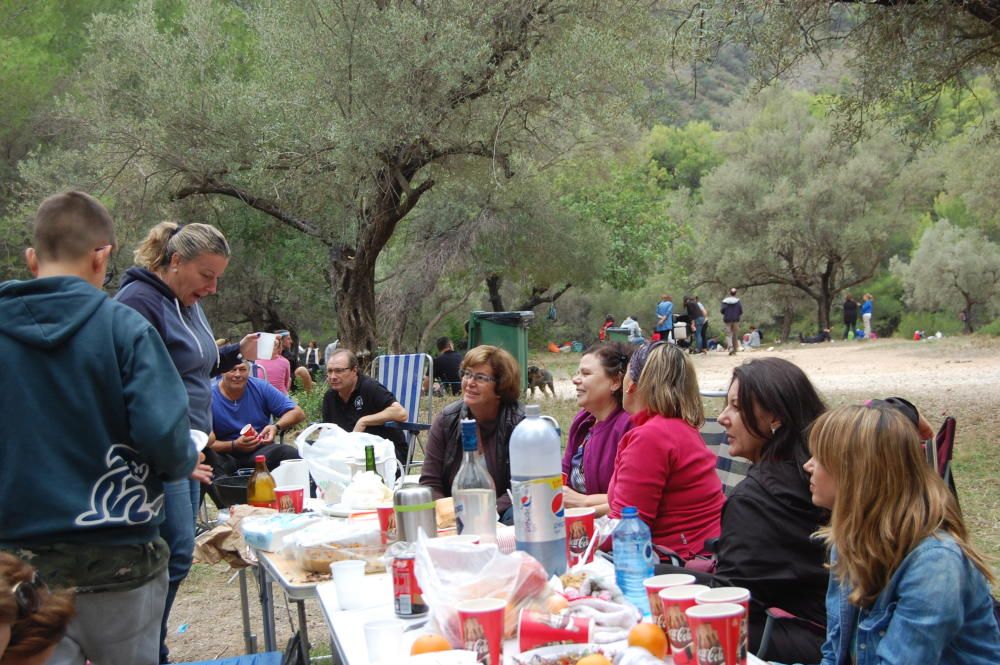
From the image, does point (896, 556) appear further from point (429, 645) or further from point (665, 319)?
point (665, 319)

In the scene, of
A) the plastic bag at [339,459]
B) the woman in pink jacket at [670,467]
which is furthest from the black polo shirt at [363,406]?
the woman in pink jacket at [670,467]

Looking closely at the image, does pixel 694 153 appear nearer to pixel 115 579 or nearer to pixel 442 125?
pixel 442 125

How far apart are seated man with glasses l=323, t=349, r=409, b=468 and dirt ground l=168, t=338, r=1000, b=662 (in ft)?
3.87

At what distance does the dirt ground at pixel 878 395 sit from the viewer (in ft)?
15.4

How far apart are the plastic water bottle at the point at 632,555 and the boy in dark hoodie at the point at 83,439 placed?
45.2 inches

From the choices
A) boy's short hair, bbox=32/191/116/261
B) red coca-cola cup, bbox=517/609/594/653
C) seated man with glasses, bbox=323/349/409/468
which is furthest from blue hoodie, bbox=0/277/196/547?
seated man with glasses, bbox=323/349/409/468

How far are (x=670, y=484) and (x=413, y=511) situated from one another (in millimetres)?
1007

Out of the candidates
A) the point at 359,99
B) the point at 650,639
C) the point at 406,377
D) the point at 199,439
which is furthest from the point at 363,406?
the point at 359,99

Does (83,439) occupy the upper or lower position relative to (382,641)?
upper

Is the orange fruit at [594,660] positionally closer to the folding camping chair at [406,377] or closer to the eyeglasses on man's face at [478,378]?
the eyeglasses on man's face at [478,378]

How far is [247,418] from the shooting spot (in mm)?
5641

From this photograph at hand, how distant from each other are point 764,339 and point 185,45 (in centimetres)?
3095

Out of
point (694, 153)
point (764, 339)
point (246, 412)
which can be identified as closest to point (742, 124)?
point (764, 339)

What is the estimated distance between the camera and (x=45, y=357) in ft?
7.34
